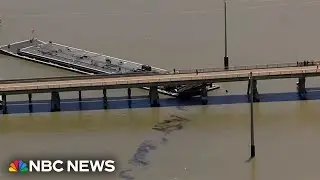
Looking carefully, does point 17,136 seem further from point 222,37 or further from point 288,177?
point 222,37

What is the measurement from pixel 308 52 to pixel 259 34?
14.4 ft

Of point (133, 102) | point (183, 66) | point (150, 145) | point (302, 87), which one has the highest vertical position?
point (183, 66)

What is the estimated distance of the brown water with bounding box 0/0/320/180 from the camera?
90.8 feet

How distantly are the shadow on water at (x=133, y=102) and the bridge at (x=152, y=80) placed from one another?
35cm

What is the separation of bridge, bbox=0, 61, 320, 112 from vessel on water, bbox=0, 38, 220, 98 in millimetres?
631

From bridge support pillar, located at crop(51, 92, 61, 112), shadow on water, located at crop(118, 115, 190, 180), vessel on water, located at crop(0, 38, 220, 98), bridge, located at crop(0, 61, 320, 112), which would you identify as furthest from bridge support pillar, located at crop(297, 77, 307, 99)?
bridge support pillar, located at crop(51, 92, 61, 112)

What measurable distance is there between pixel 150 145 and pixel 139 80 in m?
5.37

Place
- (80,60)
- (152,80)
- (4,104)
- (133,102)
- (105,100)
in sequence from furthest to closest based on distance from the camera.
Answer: (80,60) < (133,102) < (152,80) < (105,100) < (4,104)

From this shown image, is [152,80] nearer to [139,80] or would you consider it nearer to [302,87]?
[139,80]

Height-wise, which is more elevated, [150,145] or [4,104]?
[4,104]

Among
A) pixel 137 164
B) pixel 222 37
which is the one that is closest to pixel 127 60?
pixel 222 37

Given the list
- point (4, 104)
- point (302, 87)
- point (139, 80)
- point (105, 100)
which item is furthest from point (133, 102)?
point (302, 87)

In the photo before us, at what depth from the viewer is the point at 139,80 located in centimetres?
3388

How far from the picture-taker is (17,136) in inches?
1212
